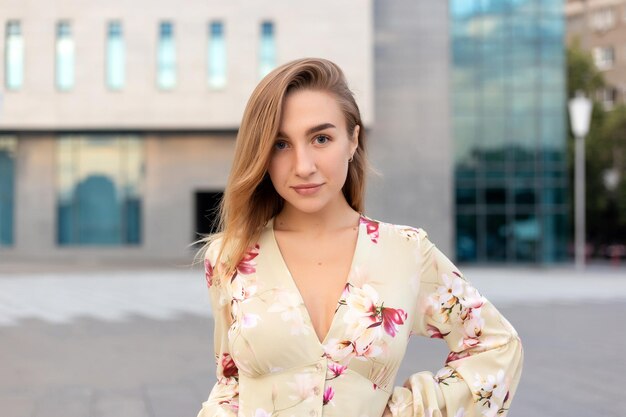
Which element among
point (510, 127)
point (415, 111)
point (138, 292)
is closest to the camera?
point (138, 292)

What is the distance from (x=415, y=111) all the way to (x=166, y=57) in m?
10.6

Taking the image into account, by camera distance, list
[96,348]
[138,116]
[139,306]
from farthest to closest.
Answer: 1. [138,116]
2. [139,306]
3. [96,348]

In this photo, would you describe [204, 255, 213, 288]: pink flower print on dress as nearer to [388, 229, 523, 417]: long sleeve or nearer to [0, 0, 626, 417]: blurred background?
[388, 229, 523, 417]: long sleeve

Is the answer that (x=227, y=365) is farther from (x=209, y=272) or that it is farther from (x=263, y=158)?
(x=263, y=158)

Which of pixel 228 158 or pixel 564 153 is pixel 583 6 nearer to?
pixel 564 153

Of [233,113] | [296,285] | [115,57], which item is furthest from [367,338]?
[115,57]

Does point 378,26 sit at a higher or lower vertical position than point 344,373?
higher

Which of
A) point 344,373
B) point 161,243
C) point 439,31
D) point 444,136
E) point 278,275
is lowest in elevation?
point 161,243

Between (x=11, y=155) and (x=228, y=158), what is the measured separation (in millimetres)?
9265

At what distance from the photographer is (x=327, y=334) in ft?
6.28

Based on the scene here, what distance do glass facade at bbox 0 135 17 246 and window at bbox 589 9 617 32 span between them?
44.8 m

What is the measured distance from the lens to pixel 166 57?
30125 mm

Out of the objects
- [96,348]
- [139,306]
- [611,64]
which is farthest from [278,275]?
[611,64]

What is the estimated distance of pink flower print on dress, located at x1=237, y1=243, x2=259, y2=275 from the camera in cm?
203
